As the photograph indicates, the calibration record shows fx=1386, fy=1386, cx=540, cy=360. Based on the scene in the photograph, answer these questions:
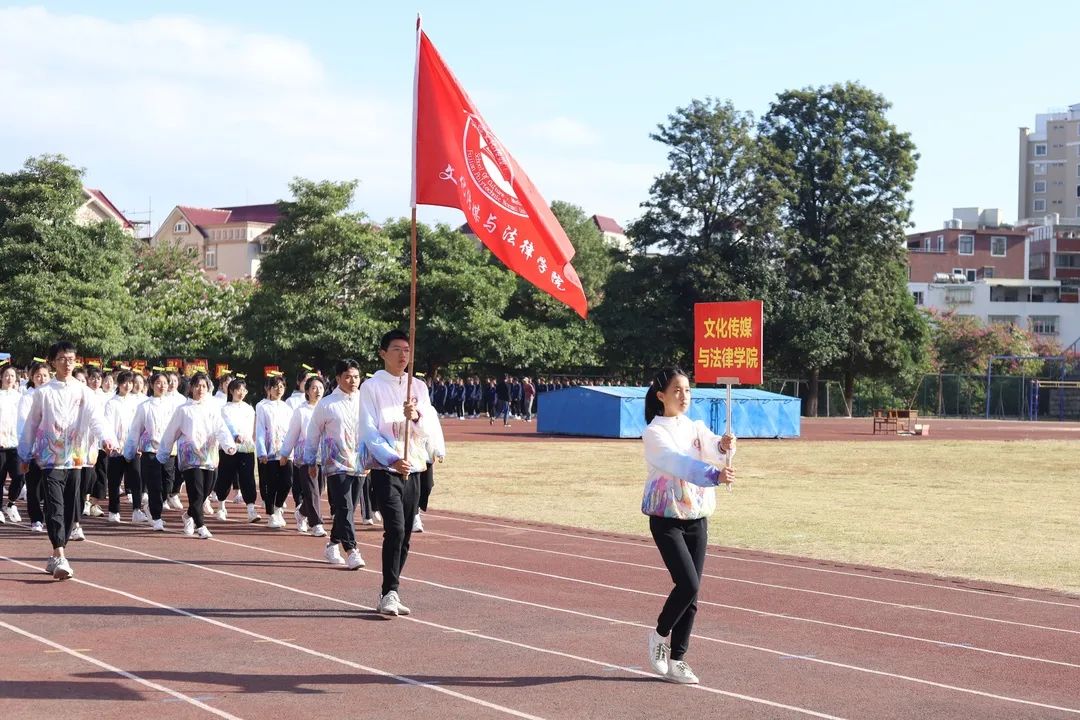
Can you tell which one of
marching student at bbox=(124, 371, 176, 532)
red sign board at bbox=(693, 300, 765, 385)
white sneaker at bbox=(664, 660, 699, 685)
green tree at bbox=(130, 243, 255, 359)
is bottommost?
white sneaker at bbox=(664, 660, 699, 685)

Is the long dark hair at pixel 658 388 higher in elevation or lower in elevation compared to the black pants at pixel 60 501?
higher

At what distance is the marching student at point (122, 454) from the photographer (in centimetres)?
1569

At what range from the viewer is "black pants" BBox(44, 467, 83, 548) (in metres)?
10.7

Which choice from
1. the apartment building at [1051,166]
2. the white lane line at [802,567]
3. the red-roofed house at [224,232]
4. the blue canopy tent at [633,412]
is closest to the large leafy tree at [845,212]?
the blue canopy tent at [633,412]

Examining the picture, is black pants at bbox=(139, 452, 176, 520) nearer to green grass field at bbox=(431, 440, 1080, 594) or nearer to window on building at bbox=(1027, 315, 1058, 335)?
green grass field at bbox=(431, 440, 1080, 594)

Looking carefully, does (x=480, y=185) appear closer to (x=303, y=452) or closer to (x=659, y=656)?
(x=659, y=656)

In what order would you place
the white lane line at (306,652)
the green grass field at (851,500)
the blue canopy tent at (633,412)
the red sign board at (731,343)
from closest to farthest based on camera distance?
1. the white lane line at (306,652)
2. the red sign board at (731,343)
3. the green grass field at (851,500)
4. the blue canopy tent at (633,412)

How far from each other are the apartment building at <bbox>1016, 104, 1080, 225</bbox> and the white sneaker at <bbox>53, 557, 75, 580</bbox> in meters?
129

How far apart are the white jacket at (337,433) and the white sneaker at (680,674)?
579 centimetres

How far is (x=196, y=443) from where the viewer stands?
14172mm

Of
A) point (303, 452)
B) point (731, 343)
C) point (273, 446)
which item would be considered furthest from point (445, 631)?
point (273, 446)

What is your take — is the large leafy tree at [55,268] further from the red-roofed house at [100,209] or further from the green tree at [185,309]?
the red-roofed house at [100,209]

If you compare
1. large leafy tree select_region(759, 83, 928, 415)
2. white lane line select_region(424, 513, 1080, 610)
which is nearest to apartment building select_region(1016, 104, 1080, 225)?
large leafy tree select_region(759, 83, 928, 415)

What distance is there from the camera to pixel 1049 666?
7914 mm
